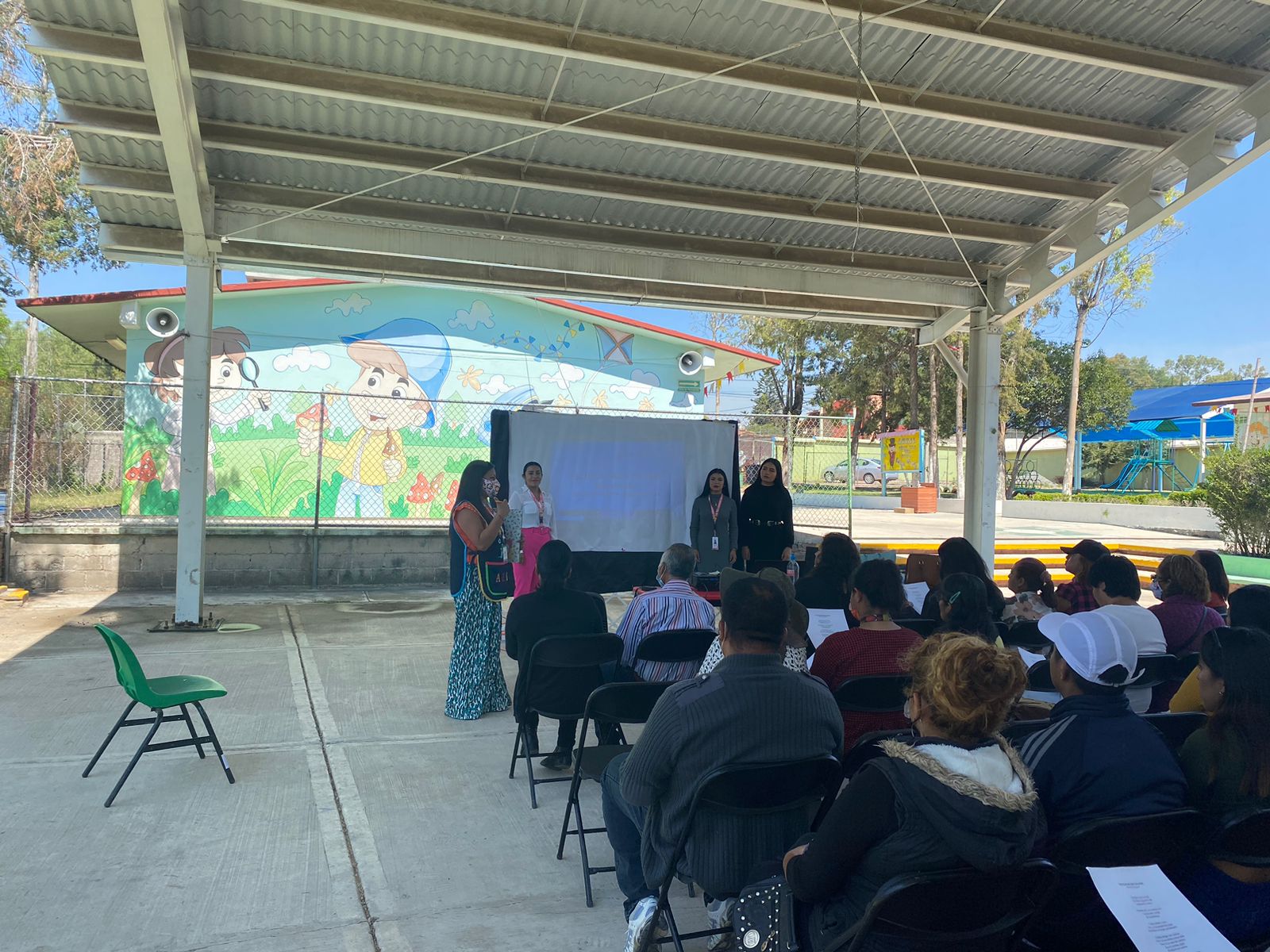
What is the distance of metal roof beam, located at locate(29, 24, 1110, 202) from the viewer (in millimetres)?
5820

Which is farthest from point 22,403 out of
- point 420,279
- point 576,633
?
point 576,633

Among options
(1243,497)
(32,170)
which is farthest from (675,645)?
(32,170)

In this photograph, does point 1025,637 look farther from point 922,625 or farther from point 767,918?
point 767,918

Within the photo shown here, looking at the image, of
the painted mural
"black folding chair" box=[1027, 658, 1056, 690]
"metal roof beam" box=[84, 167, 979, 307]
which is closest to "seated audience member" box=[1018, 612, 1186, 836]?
"black folding chair" box=[1027, 658, 1056, 690]

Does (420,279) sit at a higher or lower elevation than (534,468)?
higher

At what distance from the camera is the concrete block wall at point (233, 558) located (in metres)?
9.64

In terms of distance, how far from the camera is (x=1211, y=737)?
2336 millimetres

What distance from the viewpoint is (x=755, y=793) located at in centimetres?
242

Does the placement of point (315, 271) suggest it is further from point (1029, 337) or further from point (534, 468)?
point (1029, 337)

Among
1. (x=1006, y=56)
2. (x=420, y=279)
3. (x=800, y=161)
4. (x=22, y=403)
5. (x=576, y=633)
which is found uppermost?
(x=1006, y=56)

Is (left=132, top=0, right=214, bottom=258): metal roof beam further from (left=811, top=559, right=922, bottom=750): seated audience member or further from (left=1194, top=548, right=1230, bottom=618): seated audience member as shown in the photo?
(left=1194, top=548, right=1230, bottom=618): seated audience member

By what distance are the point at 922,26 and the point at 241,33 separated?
472cm

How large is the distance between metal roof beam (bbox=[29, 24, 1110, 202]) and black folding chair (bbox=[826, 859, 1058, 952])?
6171 mm

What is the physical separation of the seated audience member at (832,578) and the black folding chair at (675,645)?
1138mm
